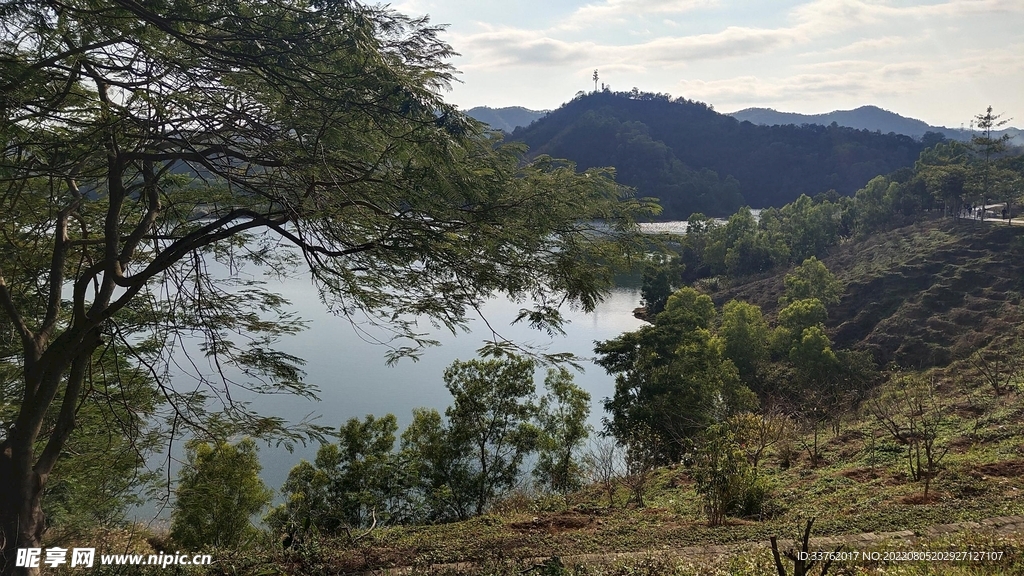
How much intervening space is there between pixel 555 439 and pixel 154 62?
9178 millimetres

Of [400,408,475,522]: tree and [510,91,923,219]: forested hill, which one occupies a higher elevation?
[510,91,923,219]: forested hill

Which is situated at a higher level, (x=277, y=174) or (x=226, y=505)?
(x=277, y=174)

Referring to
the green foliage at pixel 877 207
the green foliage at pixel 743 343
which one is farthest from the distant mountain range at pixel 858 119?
the green foliage at pixel 743 343

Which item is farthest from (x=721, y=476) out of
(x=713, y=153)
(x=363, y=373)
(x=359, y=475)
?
(x=713, y=153)

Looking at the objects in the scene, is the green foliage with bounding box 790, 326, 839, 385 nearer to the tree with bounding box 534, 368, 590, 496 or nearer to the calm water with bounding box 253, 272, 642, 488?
the calm water with bounding box 253, 272, 642, 488

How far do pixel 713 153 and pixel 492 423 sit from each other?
244ft

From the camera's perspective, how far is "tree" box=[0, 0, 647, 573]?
9.87ft

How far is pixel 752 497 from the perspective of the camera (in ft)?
19.1

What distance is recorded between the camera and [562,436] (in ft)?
36.3

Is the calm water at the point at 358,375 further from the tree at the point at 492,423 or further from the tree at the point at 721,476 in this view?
the tree at the point at 721,476

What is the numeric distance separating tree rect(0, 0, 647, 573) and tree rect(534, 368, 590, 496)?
21.7ft

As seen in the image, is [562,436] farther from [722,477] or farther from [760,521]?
[760,521]

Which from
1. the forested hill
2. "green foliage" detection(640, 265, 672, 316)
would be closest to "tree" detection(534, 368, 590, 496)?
"green foliage" detection(640, 265, 672, 316)

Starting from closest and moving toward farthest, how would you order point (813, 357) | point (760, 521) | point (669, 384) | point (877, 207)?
point (760, 521), point (669, 384), point (813, 357), point (877, 207)
